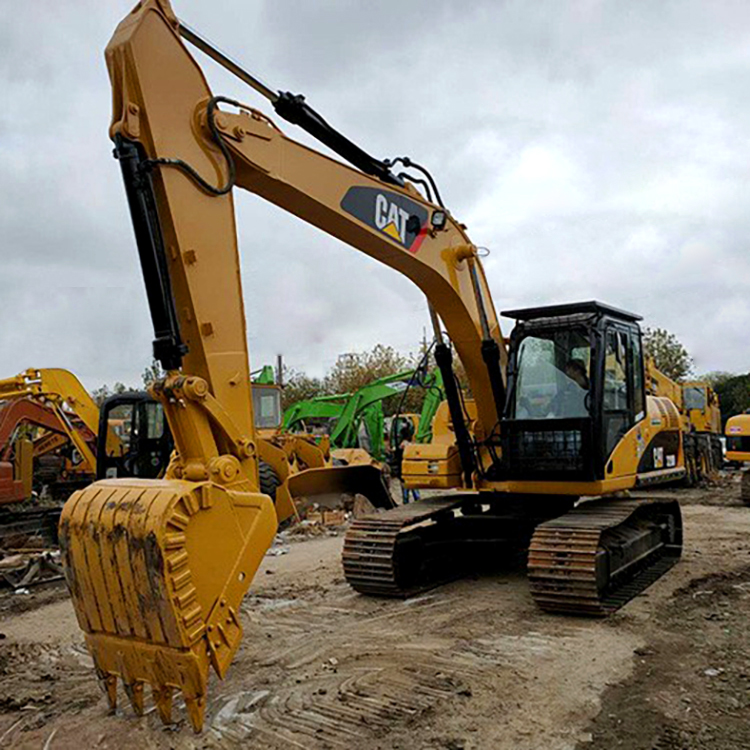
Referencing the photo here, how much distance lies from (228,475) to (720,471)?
20.1 m

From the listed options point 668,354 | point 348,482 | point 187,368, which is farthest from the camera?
point 668,354

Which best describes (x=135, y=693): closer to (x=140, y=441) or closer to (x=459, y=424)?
(x=459, y=424)

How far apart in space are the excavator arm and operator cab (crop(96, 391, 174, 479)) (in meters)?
5.15

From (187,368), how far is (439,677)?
2479mm

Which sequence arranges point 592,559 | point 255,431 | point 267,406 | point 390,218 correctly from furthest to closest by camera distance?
point 267,406
point 592,559
point 390,218
point 255,431

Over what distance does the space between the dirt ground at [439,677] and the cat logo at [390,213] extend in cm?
307

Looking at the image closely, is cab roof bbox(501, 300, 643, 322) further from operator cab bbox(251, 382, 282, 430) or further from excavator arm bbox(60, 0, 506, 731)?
operator cab bbox(251, 382, 282, 430)

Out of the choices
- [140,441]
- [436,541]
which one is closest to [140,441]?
[140,441]

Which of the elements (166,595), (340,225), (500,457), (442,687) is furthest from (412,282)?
(166,595)

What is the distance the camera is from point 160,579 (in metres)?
3.60

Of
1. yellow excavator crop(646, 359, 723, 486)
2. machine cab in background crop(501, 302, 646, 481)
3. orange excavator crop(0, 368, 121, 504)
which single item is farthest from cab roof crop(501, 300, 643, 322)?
yellow excavator crop(646, 359, 723, 486)

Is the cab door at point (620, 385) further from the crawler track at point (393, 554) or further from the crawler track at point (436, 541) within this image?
the crawler track at point (393, 554)

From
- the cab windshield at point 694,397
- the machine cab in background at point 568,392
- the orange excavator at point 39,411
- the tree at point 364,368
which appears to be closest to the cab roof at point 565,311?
the machine cab in background at point 568,392

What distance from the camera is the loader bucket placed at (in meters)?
9.61
